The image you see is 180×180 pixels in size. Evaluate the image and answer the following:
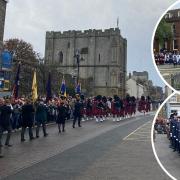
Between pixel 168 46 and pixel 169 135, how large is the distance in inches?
27.7

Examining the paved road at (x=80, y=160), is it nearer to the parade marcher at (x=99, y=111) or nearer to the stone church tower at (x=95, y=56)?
the parade marcher at (x=99, y=111)

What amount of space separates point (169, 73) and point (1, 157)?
8132mm

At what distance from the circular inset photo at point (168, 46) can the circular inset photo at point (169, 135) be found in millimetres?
205

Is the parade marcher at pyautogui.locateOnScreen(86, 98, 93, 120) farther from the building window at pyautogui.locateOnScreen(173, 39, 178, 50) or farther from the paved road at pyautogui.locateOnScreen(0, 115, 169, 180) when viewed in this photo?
the building window at pyautogui.locateOnScreen(173, 39, 178, 50)

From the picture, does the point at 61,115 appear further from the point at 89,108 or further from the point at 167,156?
the point at 167,156

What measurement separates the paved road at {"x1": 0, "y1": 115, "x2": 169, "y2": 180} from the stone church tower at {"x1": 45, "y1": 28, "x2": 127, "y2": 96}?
79643 millimetres

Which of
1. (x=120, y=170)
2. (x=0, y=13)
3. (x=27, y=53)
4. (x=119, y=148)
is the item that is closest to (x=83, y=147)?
(x=119, y=148)

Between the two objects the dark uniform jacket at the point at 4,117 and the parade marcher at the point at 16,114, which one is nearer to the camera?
the dark uniform jacket at the point at 4,117

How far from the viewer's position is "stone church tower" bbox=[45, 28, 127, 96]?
96.0 metres

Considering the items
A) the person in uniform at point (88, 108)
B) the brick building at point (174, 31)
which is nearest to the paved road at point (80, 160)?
the brick building at point (174, 31)

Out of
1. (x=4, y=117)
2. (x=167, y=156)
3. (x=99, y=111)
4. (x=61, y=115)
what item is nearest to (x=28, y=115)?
(x=4, y=117)

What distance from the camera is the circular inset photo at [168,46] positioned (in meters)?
2.57

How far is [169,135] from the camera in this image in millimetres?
2881

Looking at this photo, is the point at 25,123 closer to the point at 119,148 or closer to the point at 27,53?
the point at 119,148
